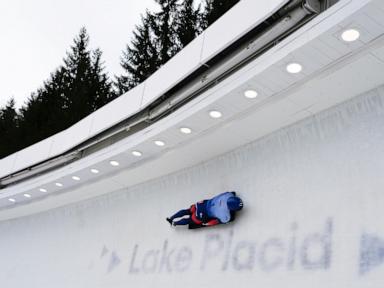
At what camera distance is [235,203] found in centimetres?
463

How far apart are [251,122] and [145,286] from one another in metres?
2.60

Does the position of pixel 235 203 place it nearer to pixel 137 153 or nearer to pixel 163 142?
pixel 163 142

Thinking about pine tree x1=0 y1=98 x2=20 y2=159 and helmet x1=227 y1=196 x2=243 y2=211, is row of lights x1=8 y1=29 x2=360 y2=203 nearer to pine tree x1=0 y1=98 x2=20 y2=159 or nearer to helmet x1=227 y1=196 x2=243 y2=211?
helmet x1=227 y1=196 x2=243 y2=211

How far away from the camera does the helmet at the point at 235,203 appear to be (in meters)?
4.61

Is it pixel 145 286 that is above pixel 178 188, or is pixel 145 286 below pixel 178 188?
below

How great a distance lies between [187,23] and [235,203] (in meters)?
10.6

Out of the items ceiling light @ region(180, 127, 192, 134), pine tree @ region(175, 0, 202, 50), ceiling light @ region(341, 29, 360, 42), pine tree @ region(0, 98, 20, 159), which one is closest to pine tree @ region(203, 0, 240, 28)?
pine tree @ region(175, 0, 202, 50)

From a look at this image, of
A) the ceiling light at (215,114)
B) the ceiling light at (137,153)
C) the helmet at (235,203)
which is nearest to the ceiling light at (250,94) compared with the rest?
the ceiling light at (215,114)

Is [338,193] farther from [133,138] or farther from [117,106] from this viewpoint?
[117,106]

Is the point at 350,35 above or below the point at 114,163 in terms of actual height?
above

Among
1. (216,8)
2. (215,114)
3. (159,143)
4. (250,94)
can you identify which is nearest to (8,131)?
(216,8)

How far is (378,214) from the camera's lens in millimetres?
3318

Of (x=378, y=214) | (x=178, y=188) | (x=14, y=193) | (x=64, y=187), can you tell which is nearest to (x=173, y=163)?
(x=178, y=188)

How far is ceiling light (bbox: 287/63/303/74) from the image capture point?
3774 millimetres
